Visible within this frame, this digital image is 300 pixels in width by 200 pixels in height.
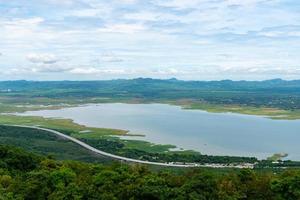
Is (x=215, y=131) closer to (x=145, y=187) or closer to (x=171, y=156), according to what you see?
(x=171, y=156)

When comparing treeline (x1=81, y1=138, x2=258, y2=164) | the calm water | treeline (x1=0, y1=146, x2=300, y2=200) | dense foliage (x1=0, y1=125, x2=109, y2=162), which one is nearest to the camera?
treeline (x1=0, y1=146, x2=300, y2=200)

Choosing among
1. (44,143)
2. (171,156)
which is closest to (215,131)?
(171,156)

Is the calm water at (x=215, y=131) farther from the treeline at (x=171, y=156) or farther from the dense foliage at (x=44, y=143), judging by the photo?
the dense foliage at (x=44, y=143)

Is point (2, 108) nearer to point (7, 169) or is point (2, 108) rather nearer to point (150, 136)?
point (150, 136)

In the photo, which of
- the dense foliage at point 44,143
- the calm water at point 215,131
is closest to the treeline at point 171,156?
the dense foliage at point 44,143

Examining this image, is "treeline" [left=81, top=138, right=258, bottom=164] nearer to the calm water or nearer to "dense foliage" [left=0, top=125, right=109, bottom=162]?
"dense foliage" [left=0, top=125, right=109, bottom=162]

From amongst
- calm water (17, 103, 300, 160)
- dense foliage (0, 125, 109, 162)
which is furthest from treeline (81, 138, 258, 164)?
calm water (17, 103, 300, 160)

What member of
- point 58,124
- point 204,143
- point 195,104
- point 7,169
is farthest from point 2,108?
point 7,169

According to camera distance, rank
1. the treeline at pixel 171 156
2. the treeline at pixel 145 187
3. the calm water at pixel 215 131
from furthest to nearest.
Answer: the calm water at pixel 215 131 < the treeline at pixel 171 156 < the treeline at pixel 145 187
